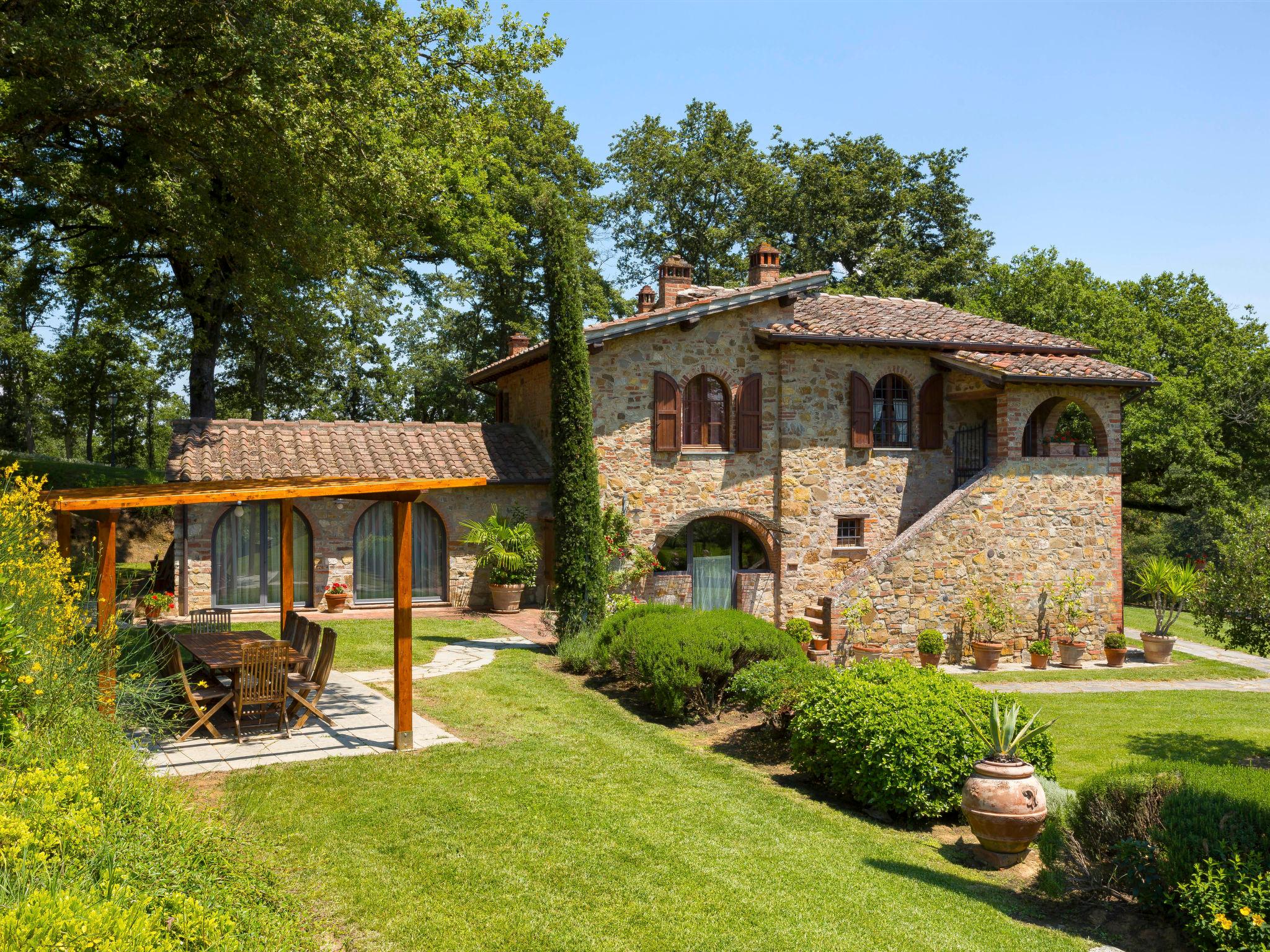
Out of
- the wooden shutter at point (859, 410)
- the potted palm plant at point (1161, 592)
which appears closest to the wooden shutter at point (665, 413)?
the wooden shutter at point (859, 410)

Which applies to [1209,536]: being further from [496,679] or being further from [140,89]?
[140,89]

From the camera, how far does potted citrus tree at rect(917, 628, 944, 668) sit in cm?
1576

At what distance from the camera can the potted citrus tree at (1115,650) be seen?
662 inches

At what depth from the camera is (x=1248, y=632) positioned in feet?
29.7

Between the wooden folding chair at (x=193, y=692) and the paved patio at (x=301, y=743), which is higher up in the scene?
the wooden folding chair at (x=193, y=692)

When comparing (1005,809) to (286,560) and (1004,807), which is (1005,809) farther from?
(286,560)

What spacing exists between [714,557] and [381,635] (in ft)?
23.1

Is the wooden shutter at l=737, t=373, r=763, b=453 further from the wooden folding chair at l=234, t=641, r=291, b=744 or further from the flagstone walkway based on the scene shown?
the wooden folding chair at l=234, t=641, r=291, b=744

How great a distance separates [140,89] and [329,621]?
908 centimetres

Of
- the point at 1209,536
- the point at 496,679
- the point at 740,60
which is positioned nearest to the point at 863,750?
the point at 496,679

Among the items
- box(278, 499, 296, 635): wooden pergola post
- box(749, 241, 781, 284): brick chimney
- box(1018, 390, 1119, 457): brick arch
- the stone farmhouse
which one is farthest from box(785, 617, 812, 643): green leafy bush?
box(278, 499, 296, 635): wooden pergola post

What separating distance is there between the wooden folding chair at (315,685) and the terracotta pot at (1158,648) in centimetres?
1571

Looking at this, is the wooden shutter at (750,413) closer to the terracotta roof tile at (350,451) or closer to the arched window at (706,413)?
the arched window at (706,413)

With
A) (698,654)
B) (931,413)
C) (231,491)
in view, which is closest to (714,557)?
(931,413)
